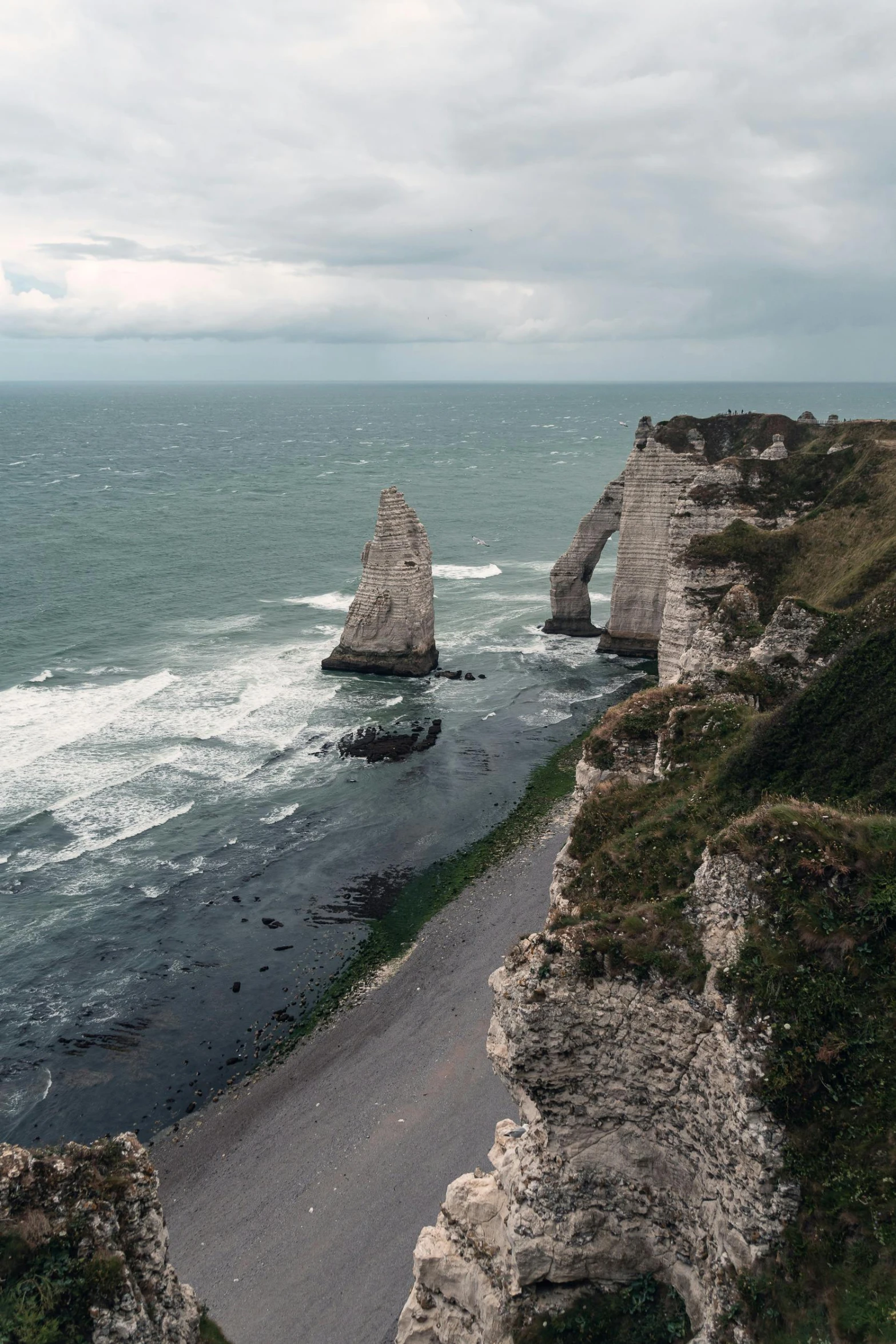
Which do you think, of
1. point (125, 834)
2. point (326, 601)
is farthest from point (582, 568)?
point (125, 834)

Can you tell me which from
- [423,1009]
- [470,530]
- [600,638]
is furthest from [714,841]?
[470,530]

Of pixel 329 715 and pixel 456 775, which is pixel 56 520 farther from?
pixel 456 775

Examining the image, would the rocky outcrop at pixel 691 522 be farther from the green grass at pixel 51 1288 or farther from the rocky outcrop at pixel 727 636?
the green grass at pixel 51 1288

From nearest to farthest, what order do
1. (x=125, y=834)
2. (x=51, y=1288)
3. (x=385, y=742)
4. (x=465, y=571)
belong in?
1. (x=51, y=1288)
2. (x=125, y=834)
3. (x=385, y=742)
4. (x=465, y=571)

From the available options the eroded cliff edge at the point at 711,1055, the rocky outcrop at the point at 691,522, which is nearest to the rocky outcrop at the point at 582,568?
the rocky outcrop at the point at 691,522

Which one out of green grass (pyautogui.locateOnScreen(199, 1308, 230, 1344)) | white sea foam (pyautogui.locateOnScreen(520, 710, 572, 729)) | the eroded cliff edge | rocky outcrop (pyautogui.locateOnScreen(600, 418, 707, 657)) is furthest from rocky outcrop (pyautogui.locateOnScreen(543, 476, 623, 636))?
green grass (pyautogui.locateOnScreen(199, 1308, 230, 1344))

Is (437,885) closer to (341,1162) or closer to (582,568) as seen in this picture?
(341,1162)
